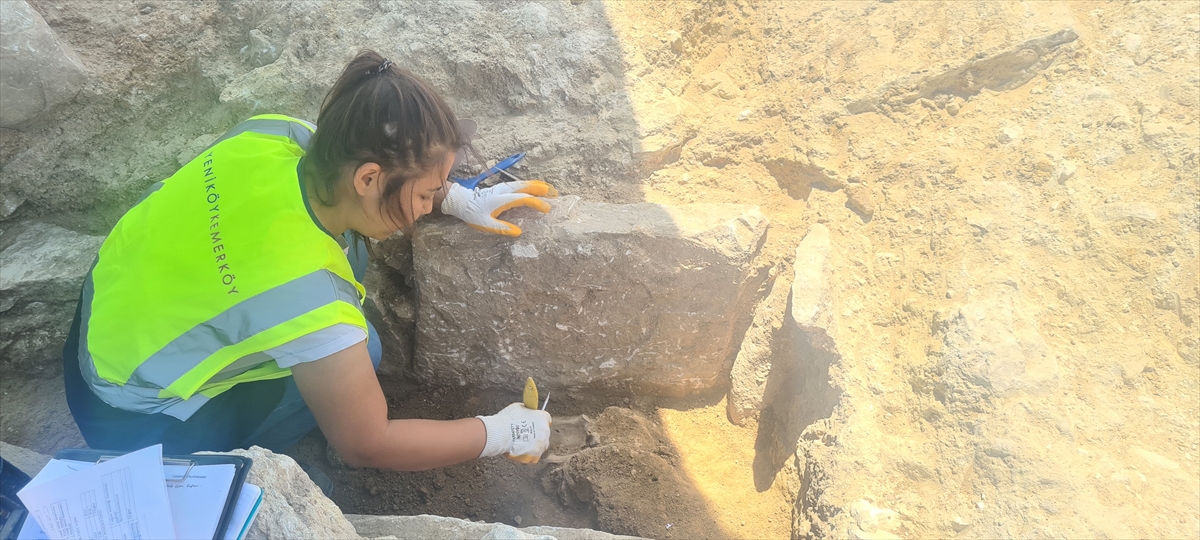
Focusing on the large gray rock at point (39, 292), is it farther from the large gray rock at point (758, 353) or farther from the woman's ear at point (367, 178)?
the large gray rock at point (758, 353)

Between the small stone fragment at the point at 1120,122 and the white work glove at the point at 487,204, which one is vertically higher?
the white work glove at the point at 487,204

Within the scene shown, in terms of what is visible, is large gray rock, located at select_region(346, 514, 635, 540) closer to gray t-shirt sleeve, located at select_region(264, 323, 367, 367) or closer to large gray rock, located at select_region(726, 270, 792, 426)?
gray t-shirt sleeve, located at select_region(264, 323, 367, 367)

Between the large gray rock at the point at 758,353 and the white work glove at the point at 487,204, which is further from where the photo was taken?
the large gray rock at the point at 758,353

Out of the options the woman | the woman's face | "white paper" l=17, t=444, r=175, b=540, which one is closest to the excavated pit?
the woman's face

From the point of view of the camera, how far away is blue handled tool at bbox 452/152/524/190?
186 cm

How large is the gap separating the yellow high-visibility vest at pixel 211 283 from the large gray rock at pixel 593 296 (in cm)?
46

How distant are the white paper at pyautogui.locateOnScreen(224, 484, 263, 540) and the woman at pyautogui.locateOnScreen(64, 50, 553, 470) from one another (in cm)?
30

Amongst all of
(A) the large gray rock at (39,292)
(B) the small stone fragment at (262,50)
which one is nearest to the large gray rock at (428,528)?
(A) the large gray rock at (39,292)

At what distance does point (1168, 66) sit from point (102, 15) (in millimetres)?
3428

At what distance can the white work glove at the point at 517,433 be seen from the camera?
5.72 ft

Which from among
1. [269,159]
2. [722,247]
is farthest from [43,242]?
[722,247]

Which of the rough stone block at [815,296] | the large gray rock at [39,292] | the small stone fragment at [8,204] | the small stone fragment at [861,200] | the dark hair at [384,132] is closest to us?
the dark hair at [384,132]

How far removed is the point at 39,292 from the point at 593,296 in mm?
1710

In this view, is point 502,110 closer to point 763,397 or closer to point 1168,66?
point 763,397
